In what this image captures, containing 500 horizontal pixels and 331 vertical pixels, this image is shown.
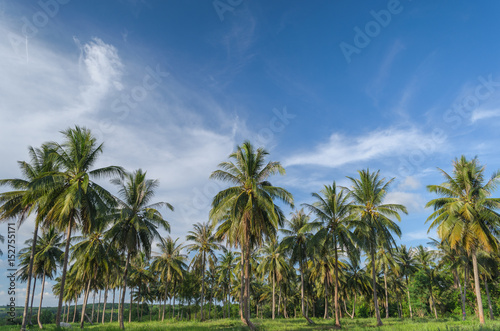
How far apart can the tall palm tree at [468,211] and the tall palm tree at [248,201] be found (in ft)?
47.2

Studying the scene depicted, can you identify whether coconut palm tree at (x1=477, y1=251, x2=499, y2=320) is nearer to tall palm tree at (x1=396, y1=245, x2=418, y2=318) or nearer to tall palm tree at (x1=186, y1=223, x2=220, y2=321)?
tall palm tree at (x1=396, y1=245, x2=418, y2=318)

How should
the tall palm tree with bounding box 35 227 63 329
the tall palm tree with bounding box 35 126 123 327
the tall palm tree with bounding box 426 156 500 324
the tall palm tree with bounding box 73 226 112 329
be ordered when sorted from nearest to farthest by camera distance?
the tall palm tree with bounding box 35 126 123 327, the tall palm tree with bounding box 426 156 500 324, the tall palm tree with bounding box 73 226 112 329, the tall palm tree with bounding box 35 227 63 329

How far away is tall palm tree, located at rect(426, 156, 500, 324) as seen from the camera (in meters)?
24.6

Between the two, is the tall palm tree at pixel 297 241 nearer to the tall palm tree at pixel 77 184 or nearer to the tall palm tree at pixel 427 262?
the tall palm tree at pixel 77 184

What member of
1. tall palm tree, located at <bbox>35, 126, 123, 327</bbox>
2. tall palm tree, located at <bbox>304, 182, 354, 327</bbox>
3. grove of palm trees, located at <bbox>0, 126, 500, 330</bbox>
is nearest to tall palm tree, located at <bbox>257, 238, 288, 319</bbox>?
grove of palm trees, located at <bbox>0, 126, 500, 330</bbox>

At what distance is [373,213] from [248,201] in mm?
14125

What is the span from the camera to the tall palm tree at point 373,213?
28.8 meters

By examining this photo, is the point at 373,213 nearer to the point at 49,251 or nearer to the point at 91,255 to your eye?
the point at 91,255

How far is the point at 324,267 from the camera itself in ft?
124

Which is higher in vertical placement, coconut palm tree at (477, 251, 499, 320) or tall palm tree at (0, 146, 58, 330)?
tall palm tree at (0, 146, 58, 330)

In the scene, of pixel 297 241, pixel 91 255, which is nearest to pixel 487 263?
pixel 297 241

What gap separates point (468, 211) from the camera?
2434cm

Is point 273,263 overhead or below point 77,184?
below

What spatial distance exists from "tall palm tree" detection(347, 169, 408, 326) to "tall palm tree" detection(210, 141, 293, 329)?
966 centimetres
